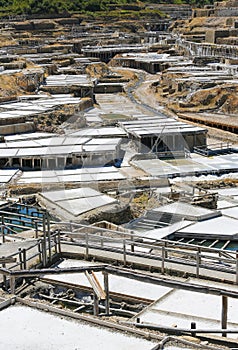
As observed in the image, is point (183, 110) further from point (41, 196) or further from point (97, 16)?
point (97, 16)

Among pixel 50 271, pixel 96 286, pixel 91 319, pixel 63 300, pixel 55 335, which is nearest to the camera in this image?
pixel 55 335

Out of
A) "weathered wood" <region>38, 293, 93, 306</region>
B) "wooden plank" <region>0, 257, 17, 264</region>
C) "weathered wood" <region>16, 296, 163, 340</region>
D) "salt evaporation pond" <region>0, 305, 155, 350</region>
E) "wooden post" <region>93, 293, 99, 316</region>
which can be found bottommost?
"weathered wood" <region>38, 293, 93, 306</region>

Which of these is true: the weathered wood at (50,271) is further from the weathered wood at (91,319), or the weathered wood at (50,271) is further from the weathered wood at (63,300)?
the weathered wood at (63,300)

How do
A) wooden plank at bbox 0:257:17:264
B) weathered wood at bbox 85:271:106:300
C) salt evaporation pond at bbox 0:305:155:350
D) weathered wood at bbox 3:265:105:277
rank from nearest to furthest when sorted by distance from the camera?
salt evaporation pond at bbox 0:305:155:350 → weathered wood at bbox 3:265:105:277 → weathered wood at bbox 85:271:106:300 → wooden plank at bbox 0:257:17:264

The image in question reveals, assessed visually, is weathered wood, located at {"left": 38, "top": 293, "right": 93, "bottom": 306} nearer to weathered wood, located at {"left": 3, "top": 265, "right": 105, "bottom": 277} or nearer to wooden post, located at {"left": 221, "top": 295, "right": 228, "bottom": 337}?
weathered wood, located at {"left": 3, "top": 265, "right": 105, "bottom": 277}

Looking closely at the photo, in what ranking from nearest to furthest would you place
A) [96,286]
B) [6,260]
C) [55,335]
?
[55,335], [96,286], [6,260]

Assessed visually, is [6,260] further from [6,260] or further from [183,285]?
[183,285]

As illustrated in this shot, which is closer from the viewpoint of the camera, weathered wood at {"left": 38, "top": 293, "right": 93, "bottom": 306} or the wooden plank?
weathered wood at {"left": 38, "top": 293, "right": 93, "bottom": 306}

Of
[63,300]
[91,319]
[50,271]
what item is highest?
[50,271]

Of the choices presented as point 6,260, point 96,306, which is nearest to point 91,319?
point 96,306

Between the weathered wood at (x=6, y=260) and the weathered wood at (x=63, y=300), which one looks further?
the weathered wood at (x=6, y=260)

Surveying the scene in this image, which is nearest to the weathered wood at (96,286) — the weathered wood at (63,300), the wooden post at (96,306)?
the wooden post at (96,306)

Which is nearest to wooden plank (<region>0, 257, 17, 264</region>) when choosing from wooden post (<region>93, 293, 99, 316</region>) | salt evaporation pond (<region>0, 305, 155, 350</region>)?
wooden post (<region>93, 293, 99, 316</region>)

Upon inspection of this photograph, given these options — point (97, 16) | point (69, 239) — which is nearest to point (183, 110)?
point (69, 239)
